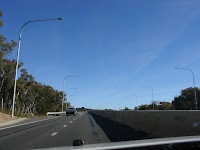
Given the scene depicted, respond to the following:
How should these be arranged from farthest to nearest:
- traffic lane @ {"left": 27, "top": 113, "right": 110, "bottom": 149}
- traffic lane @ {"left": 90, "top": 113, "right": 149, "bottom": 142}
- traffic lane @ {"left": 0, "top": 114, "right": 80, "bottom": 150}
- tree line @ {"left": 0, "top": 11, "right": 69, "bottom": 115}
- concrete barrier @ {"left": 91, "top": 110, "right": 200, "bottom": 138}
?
tree line @ {"left": 0, "top": 11, "right": 69, "bottom": 115}, traffic lane @ {"left": 90, "top": 113, "right": 149, "bottom": 142}, traffic lane @ {"left": 27, "top": 113, "right": 110, "bottom": 149}, traffic lane @ {"left": 0, "top": 114, "right": 80, "bottom": 150}, concrete barrier @ {"left": 91, "top": 110, "right": 200, "bottom": 138}

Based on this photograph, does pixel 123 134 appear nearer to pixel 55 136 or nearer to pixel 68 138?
pixel 68 138

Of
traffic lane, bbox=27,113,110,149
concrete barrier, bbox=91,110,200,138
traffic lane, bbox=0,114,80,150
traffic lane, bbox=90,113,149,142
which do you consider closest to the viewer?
concrete barrier, bbox=91,110,200,138

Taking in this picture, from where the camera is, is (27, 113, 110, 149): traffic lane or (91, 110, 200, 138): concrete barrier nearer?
(91, 110, 200, 138): concrete barrier

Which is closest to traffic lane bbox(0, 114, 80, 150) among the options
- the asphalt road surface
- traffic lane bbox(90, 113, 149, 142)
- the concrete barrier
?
the asphalt road surface

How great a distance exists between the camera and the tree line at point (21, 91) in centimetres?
4333

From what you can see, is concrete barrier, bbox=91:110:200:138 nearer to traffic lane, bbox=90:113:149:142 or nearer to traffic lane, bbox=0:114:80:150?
traffic lane, bbox=90:113:149:142

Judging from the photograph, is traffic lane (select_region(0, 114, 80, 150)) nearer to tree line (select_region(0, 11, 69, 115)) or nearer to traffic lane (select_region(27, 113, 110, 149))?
traffic lane (select_region(27, 113, 110, 149))

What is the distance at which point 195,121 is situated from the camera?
587 centimetres

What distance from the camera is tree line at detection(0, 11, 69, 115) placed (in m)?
43.3

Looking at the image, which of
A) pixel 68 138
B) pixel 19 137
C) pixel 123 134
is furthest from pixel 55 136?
pixel 123 134

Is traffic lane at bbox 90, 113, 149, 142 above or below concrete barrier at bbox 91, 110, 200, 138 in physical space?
below

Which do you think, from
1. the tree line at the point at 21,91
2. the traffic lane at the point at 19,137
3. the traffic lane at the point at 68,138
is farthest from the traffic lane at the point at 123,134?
the tree line at the point at 21,91

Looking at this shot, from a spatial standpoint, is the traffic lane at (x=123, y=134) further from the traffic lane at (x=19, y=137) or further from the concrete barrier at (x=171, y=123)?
the traffic lane at (x=19, y=137)

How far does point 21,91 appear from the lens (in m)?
61.2
